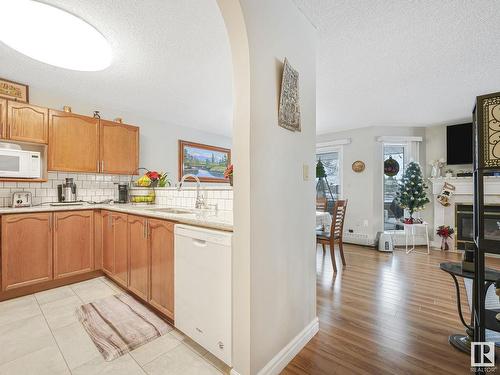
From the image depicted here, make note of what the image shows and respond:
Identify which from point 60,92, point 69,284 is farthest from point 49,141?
point 69,284

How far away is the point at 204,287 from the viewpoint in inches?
58.2

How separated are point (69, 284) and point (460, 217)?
20.4 feet

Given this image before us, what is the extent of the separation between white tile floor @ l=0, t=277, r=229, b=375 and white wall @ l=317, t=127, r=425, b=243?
418cm

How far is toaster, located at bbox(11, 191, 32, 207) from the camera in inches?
107

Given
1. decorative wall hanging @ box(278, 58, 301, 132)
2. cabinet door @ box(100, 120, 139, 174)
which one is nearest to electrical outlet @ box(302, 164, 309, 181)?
decorative wall hanging @ box(278, 58, 301, 132)

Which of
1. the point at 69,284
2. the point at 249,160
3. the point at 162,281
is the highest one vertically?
the point at 249,160

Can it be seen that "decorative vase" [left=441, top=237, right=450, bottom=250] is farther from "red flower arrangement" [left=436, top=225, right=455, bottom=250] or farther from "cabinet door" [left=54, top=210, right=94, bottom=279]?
"cabinet door" [left=54, top=210, right=94, bottom=279]

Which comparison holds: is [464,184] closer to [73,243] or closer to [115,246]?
[115,246]

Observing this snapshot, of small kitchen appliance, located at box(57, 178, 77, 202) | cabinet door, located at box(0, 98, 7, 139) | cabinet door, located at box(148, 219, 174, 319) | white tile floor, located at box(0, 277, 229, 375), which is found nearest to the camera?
white tile floor, located at box(0, 277, 229, 375)

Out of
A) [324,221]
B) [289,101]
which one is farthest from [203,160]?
[289,101]

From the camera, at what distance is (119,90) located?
10.2ft

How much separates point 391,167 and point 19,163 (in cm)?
600

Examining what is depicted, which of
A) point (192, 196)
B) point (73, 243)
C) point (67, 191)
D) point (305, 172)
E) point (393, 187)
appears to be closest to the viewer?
point (305, 172)

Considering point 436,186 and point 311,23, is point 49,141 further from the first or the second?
point 436,186
